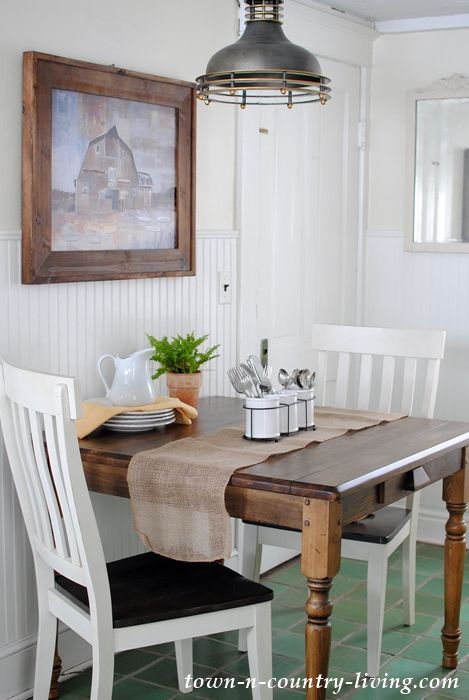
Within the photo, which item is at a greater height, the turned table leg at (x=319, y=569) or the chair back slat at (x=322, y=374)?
the chair back slat at (x=322, y=374)

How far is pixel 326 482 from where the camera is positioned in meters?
2.21

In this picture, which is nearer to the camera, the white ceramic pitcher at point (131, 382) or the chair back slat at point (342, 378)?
the white ceramic pitcher at point (131, 382)

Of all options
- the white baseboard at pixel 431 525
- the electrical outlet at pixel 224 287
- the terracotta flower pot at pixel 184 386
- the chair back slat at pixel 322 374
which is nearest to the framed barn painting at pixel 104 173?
the electrical outlet at pixel 224 287

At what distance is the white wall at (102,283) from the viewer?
105 inches

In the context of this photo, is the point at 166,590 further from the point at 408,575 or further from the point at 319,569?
the point at 408,575

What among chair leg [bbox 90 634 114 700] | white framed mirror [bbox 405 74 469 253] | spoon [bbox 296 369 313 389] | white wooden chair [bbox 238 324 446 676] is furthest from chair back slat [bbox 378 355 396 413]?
chair leg [bbox 90 634 114 700]

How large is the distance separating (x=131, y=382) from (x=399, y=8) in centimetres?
211

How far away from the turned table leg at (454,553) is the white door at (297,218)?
105 centimetres

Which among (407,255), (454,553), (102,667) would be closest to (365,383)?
(454,553)

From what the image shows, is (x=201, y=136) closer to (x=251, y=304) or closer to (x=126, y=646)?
(x=251, y=304)

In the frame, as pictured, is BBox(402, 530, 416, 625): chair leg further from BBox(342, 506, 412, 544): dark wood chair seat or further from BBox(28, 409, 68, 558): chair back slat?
BBox(28, 409, 68, 558): chair back slat

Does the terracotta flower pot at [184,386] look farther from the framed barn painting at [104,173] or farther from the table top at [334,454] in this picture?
the framed barn painting at [104,173]

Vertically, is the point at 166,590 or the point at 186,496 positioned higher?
the point at 186,496

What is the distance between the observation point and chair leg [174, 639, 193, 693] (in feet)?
9.31
